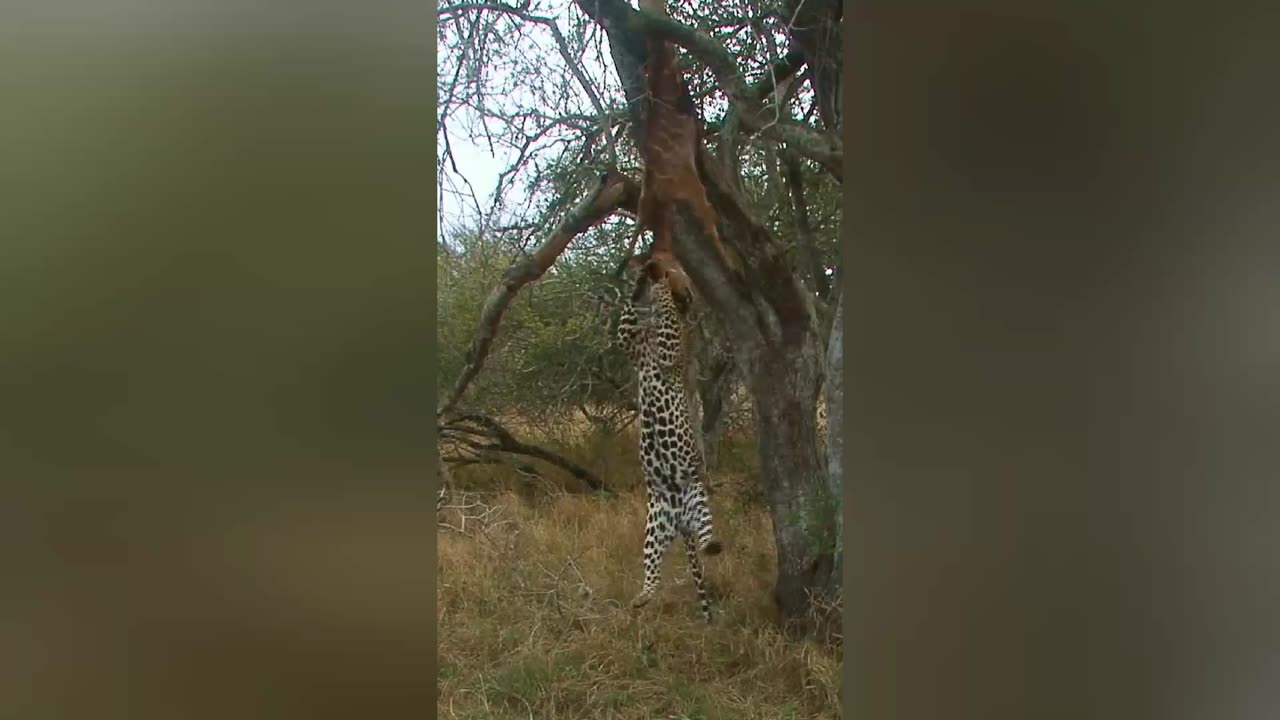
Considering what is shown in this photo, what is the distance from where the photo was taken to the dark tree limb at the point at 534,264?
2473 mm

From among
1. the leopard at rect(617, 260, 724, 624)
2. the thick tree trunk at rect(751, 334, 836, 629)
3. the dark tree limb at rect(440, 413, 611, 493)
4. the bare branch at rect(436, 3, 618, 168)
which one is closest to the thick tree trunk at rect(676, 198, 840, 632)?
the thick tree trunk at rect(751, 334, 836, 629)

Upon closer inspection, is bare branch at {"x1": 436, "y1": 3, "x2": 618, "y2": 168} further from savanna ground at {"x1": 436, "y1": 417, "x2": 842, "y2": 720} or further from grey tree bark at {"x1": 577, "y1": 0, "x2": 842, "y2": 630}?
savanna ground at {"x1": 436, "y1": 417, "x2": 842, "y2": 720}

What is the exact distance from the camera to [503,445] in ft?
8.15

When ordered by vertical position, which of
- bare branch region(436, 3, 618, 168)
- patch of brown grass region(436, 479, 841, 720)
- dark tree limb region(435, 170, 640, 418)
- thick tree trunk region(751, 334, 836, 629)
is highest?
bare branch region(436, 3, 618, 168)

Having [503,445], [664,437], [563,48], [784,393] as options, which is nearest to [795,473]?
[784,393]

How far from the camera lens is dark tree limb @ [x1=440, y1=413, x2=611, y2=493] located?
247 centimetres

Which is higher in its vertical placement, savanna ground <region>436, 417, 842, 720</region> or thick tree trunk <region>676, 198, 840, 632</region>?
thick tree trunk <region>676, 198, 840, 632</region>

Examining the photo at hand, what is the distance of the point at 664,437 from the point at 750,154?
A: 0.71 m

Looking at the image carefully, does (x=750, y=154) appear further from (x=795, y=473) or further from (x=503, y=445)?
(x=503, y=445)
